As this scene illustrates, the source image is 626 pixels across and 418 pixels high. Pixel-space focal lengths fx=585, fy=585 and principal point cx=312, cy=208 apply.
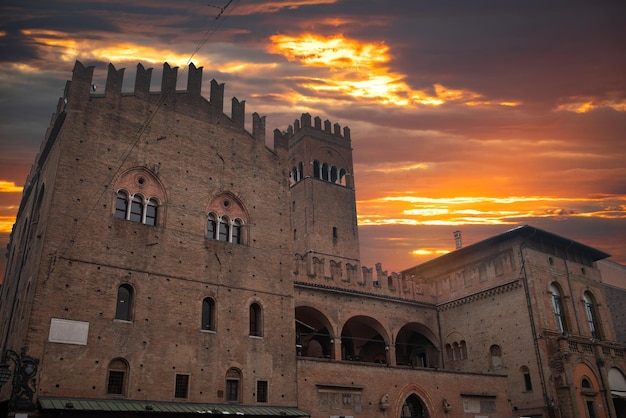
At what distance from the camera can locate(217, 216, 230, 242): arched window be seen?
23.3m

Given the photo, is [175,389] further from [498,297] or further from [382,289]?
[498,297]

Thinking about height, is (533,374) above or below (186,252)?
below

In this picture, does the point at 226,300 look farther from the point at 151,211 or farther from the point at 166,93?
the point at 166,93

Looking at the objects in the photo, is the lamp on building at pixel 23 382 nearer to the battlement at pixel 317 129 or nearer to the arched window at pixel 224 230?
the arched window at pixel 224 230

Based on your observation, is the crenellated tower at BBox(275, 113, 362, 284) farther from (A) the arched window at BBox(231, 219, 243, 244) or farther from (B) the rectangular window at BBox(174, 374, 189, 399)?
(B) the rectangular window at BBox(174, 374, 189, 399)

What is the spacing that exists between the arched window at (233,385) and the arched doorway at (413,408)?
321 inches

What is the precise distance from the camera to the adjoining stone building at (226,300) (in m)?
18.8

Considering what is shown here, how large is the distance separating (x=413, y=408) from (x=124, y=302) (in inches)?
542

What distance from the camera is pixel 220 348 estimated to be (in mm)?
21297

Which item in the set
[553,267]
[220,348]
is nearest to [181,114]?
[220,348]

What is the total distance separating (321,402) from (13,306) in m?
12.1

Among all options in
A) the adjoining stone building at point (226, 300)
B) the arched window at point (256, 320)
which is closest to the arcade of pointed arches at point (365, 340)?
the adjoining stone building at point (226, 300)

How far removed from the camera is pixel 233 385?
21312 mm

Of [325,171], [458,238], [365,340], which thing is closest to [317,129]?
[325,171]
